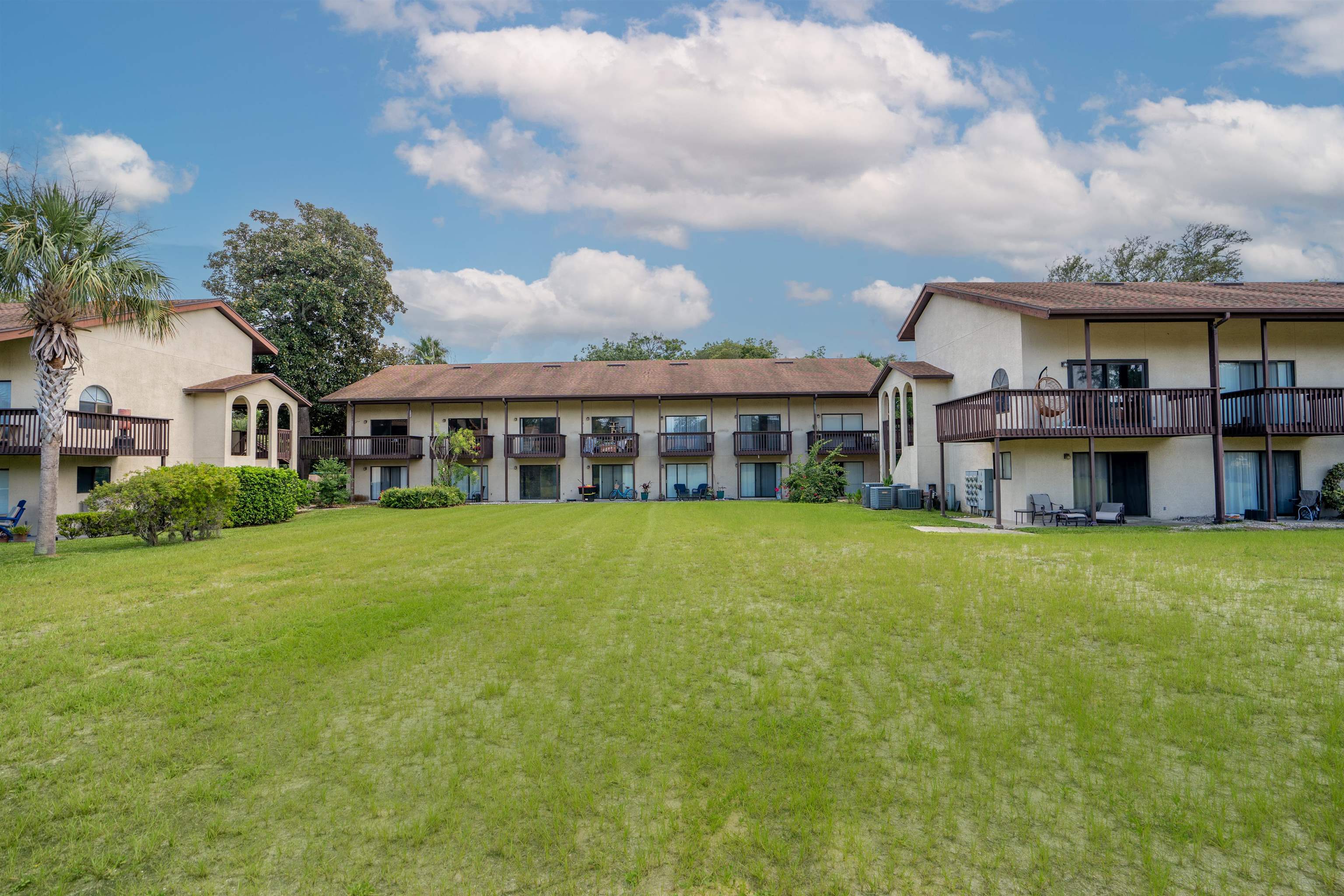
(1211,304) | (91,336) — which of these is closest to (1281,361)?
(1211,304)

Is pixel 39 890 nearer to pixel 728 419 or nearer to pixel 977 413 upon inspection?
pixel 977 413

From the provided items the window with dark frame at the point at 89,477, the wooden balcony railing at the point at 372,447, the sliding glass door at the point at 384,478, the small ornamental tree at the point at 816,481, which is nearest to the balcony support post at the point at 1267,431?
the small ornamental tree at the point at 816,481

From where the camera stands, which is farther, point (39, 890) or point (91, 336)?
point (91, 336)

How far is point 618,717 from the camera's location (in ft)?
15.1

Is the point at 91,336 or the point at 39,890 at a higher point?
the point at 91,336

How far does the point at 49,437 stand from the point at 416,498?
1357 centimetres

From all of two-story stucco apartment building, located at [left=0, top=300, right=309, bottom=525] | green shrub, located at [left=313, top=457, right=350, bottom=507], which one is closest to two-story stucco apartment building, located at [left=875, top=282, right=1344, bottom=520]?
two-story stucco apartment building, located at [left=0, top=300, right=309, bottom=525]

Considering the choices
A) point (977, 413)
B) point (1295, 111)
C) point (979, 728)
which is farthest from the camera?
point (1295, 111)

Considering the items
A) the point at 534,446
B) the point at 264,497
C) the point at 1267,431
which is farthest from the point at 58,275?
the point at 1267,431

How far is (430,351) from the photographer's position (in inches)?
1721

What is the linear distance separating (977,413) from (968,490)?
12.5 ft

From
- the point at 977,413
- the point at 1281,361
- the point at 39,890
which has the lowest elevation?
the point at 39,890

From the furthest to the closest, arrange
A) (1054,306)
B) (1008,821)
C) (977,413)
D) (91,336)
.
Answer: (91,336), (977,413), (1054,306), (1008,821)

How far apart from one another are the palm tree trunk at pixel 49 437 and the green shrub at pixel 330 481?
14164 millimetres
